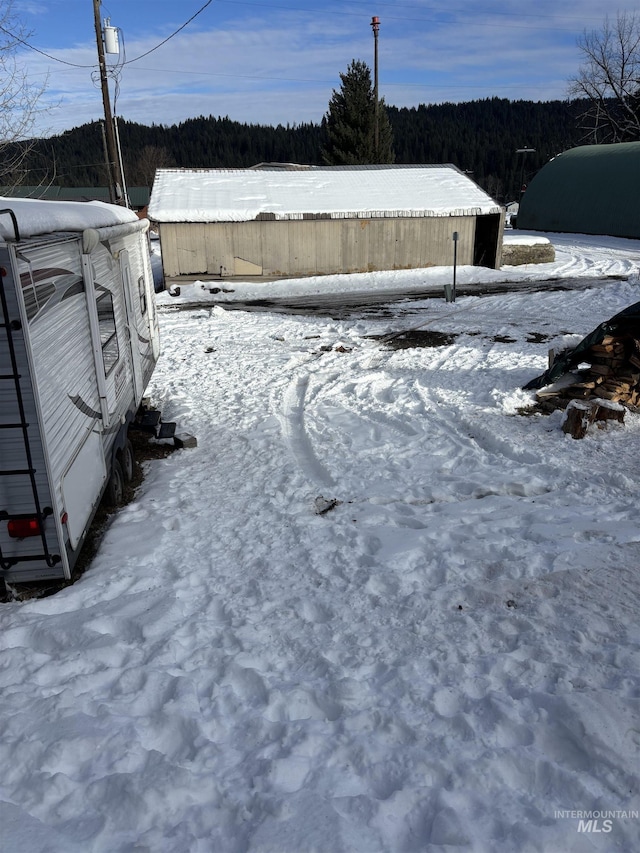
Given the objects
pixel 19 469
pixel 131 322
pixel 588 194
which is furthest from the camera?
pixel 588 194

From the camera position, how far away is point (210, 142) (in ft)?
407

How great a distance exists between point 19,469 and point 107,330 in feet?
8.42

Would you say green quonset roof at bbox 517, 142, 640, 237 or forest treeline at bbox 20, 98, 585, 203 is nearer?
green quonset roof at bbox 517, 142, 640, 237

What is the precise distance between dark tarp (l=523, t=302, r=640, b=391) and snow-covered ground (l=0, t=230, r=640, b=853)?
3.49 feet

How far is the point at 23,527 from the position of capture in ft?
14.0

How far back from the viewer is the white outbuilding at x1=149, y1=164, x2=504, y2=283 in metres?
22.3

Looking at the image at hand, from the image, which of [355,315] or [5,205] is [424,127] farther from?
Answer: [5,205]

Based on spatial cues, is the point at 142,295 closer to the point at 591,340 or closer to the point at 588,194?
the point at 591,340

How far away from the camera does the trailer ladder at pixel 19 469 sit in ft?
12.7

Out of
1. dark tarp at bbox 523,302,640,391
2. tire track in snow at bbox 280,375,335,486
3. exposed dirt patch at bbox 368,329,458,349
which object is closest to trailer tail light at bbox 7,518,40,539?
tire track in snow at bbox 280,375,335,486

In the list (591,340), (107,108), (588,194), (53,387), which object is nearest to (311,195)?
(107,108)

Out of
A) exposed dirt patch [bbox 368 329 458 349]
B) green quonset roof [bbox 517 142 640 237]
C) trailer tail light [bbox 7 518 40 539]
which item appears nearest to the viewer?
trailer tail light [bbox 7 518 40 539]

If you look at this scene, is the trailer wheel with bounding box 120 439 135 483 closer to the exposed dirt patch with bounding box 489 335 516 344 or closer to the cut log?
the cut log

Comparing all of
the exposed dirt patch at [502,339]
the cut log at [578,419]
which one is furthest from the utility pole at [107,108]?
the cut log at [578,419]
